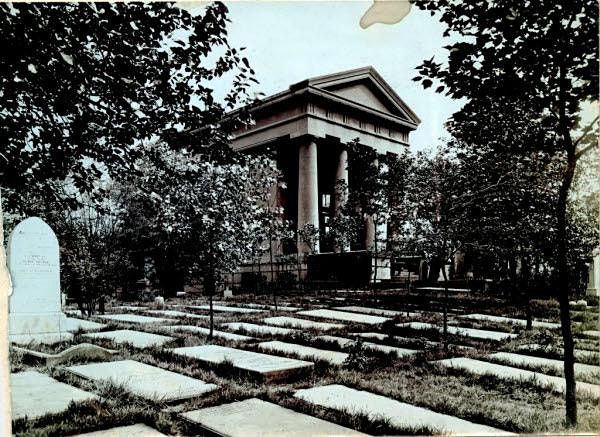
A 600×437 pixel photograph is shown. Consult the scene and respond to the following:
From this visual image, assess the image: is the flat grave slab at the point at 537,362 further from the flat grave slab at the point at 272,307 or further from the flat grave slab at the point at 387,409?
the flat grave slab at the point at 272,307

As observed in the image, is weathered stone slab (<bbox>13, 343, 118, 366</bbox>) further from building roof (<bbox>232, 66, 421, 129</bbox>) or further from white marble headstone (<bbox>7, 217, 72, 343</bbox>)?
building roof (<bbox>232, 66, 421, 129</bbox>)

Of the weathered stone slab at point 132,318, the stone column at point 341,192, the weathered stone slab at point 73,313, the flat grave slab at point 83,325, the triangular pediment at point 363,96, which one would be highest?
the triangular pediment at point 363,96

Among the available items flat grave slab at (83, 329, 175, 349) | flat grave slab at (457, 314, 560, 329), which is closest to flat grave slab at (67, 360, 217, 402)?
flat grave slab at (83, 329, 175, 349)

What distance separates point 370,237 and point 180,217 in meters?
4.47

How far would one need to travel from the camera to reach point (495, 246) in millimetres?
4746

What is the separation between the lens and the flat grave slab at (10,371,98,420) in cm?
307

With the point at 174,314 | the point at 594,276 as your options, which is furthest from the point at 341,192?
the point at 594,276

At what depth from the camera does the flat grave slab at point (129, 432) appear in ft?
9.00

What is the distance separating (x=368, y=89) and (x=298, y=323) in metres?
3.28

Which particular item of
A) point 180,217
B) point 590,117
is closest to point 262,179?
point 180,217

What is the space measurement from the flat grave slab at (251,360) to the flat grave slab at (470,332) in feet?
7.74

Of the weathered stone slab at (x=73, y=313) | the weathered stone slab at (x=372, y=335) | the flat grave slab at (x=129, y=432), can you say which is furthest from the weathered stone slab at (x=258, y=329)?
the weathered stone slab at (x=73, y=313)

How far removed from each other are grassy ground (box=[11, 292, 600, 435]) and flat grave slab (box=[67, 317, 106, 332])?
2.88 ft

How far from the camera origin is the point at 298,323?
6.39 m
